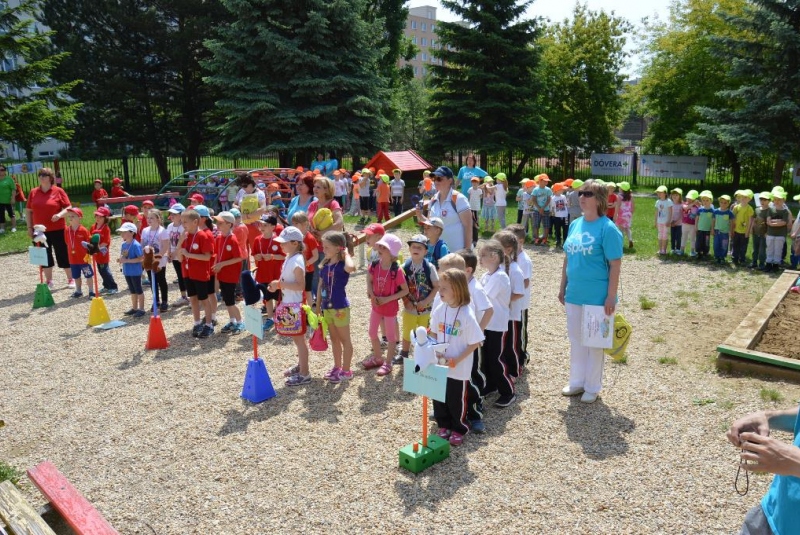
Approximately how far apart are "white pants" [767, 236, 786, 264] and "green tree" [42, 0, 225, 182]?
2441 centimetres

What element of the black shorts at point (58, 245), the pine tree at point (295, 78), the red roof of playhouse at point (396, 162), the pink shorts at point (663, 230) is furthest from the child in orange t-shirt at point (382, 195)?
the black shorts at point (58, 245)

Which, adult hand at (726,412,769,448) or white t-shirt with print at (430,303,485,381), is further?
white t-shirt with print at (430,303,485,381)

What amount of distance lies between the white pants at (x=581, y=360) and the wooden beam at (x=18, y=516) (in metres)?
4.47

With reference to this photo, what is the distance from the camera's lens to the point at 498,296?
574cm

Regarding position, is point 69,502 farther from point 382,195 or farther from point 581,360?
point 382,195

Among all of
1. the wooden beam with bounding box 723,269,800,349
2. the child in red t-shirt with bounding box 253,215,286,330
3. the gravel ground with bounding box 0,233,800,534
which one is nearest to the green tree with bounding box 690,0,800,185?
the wooden beam with bounding box 723,269,800,349

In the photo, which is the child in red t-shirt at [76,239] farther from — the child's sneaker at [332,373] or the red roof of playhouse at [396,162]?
the red roof of playhouse at [396,162]

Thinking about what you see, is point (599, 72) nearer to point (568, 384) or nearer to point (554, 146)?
point (554, 146)

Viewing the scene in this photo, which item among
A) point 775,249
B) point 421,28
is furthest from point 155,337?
point 421,28

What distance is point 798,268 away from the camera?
1144 centimetres

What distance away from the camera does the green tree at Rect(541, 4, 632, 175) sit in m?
30.9

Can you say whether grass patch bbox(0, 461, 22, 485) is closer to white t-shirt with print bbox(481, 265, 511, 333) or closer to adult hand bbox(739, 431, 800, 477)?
white t-shirt with print bbox(481, 265, 511, 333)

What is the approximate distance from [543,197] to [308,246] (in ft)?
26.5

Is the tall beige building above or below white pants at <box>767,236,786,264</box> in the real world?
above
